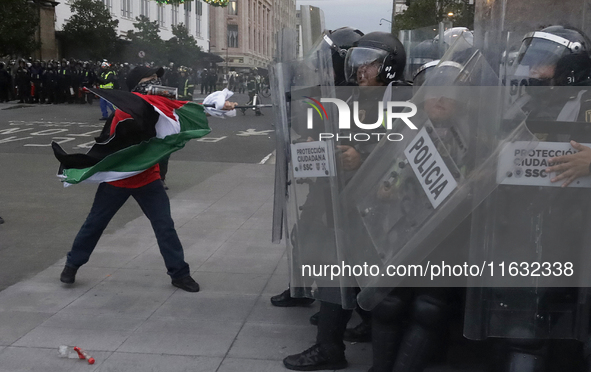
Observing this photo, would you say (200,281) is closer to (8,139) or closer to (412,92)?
(412,92)

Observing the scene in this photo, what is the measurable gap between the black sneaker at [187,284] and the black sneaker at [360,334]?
4.48 ft

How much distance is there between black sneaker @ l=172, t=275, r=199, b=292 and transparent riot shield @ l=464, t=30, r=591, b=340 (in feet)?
8.19

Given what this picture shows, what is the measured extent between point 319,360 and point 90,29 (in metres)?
35.8

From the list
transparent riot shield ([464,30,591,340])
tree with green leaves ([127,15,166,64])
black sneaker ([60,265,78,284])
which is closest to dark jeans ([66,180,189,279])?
black sneaker ([60,265,78,284])

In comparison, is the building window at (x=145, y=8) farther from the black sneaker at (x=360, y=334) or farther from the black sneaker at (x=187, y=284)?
the black sneaker at (x=360, y=334)

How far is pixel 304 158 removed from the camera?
3408 millimetres

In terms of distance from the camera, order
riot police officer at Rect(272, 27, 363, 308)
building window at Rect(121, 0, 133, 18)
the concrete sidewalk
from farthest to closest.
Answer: building window at Rect(121, 0, 133, 18)
riot police officer at Rect(272, 27, 363, 308)
the concrete sidewalk

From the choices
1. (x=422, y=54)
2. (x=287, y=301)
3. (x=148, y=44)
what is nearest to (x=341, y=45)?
(x=287, y=301)

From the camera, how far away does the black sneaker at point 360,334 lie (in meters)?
4.02

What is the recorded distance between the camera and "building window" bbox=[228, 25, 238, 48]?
253 feet

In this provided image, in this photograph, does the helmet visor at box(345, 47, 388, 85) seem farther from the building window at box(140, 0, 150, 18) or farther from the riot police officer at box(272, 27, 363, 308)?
the building window at box(140, 0, 150, 18)

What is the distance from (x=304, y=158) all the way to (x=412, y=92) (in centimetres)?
61

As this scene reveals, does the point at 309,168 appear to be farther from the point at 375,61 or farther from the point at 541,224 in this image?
the point at 541,224

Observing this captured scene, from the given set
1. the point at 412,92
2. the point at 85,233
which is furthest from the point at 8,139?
the point at 412,92
